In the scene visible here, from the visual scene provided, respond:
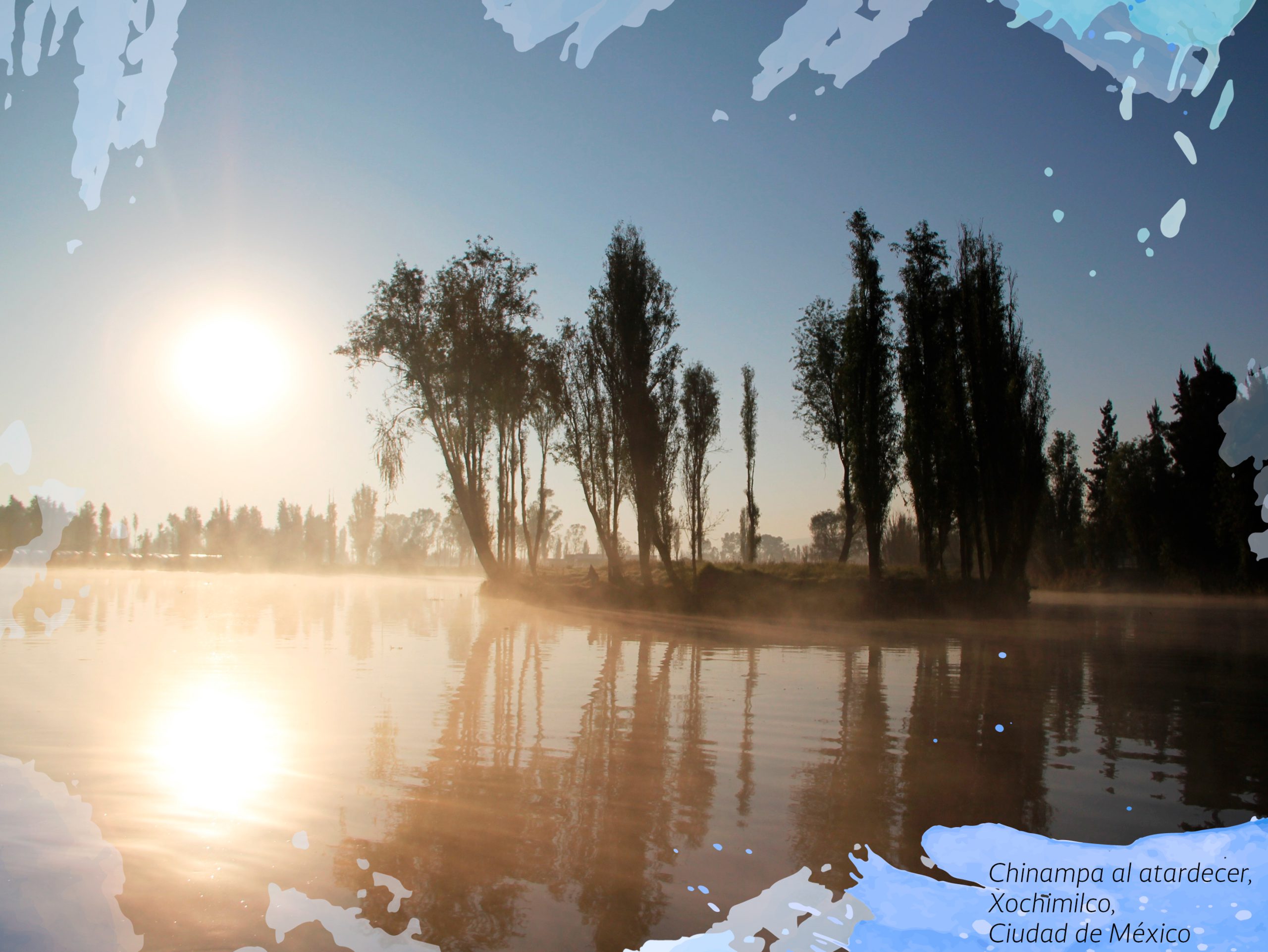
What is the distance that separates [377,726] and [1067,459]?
51673 mm

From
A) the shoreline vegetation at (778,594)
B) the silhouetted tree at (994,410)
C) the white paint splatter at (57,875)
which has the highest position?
the silhouetted tree at (994,410)

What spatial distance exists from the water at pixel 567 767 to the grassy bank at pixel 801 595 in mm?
10002

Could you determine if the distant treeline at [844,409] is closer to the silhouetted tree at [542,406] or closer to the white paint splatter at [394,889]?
the silhouetted tree at [542,406]

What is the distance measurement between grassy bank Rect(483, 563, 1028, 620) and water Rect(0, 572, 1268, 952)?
1000 cm

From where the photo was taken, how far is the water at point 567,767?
3184mm

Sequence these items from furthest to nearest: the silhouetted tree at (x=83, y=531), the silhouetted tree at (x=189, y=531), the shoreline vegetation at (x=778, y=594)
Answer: the silhouetted tree at (x=189, y=531)
the silhouetted tree at (x=83, y=531)
the shoreline vegetation at (x=778, y=594)

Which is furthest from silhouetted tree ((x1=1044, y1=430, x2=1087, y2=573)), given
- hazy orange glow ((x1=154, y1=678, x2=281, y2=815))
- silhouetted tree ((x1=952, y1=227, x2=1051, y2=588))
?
hazy orange glow ((x1=154, y1=678, x2=281, y2=815))

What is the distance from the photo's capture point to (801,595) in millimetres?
22188

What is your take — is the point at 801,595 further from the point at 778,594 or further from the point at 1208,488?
the point at 1208,488

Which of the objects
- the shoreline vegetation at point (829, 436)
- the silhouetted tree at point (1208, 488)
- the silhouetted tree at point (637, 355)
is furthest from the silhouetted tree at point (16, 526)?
the silhouetted tree at point (1208, 488)

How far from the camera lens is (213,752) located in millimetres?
5172

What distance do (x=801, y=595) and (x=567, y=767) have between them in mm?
18019

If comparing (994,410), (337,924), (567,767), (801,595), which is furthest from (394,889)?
(994,410)

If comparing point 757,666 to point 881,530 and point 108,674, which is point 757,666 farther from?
point 881,530
